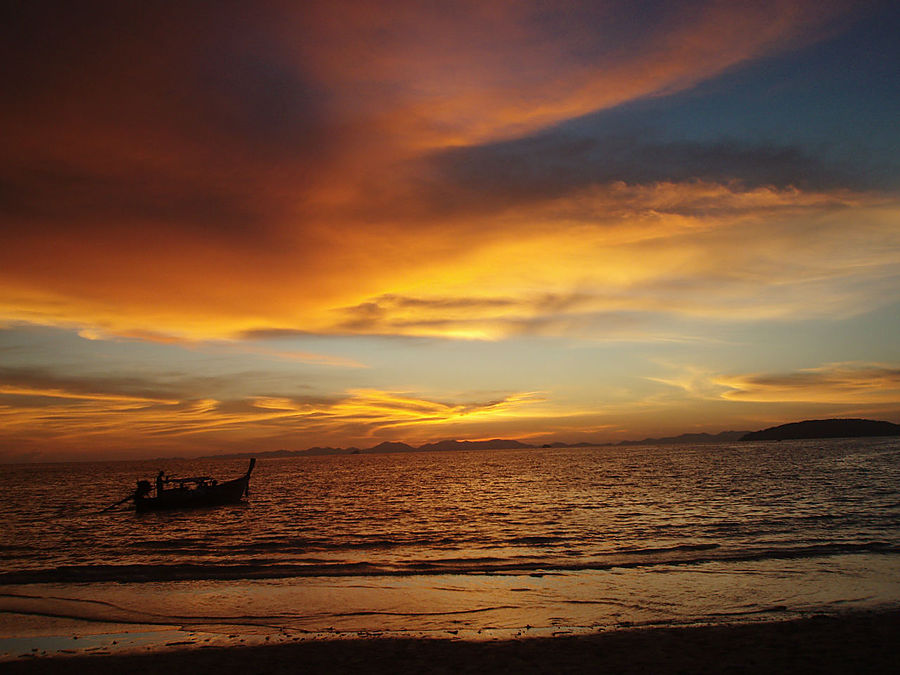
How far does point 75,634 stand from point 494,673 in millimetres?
9966

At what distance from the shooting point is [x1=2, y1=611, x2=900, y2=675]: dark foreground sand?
35.6 ft

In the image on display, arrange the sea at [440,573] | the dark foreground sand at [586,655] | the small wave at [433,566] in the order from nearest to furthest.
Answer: the dark foreground sand at [586,655] < the sea at [440,573] < the small wave at [433,566]

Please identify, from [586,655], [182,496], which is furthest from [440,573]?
[182,496]

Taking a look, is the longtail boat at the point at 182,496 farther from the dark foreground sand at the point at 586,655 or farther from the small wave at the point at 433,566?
the dark foreground sand at the point at 586,655

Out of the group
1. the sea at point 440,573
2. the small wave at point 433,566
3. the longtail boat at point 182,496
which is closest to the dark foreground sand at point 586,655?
the sea at point 440,573

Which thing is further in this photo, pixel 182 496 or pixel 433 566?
pixel 182 496

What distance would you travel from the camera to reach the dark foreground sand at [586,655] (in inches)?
427

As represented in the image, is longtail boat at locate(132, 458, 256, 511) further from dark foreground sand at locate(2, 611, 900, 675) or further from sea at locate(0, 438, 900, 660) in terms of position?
dark foreground sand at locate(2, 611, 900, 675)

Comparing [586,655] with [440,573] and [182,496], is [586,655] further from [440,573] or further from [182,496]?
[182,496]

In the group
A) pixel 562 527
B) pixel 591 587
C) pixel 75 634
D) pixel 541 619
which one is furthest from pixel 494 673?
pixel 562 527

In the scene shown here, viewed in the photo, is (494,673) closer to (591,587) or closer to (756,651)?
(756,651)

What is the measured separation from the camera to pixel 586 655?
38.0 feet

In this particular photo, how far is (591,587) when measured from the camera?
59.2ft

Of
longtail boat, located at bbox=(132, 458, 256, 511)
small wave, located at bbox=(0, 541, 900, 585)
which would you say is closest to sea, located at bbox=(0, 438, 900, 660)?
small wave, located at bbox=(0, 541, 900, 585)
